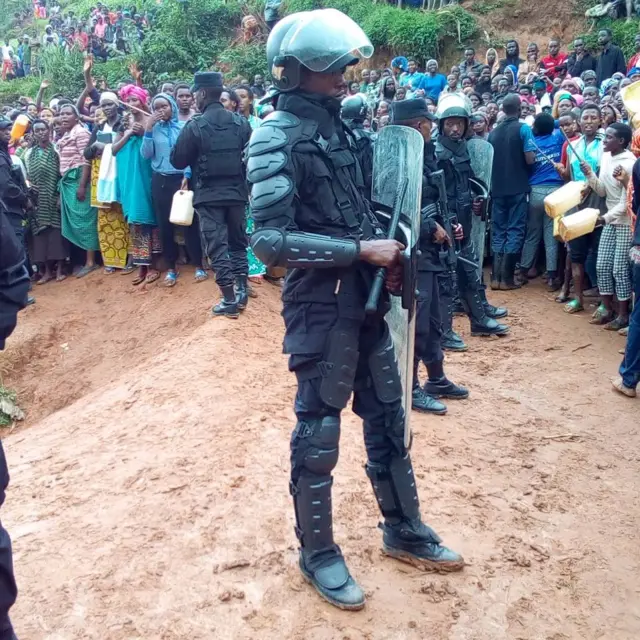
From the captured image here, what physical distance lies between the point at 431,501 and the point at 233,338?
9.05ft

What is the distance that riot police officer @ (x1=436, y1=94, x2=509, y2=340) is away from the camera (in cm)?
558

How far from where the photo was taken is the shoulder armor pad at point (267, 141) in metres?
2.50

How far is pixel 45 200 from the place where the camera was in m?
8.70

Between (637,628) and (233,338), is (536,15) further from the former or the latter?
(637,628)

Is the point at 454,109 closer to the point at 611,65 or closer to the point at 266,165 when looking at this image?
the point at 266,165

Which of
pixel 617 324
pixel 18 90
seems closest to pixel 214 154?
pixel 617 324

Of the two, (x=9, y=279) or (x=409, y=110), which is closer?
(x=9, y=279)

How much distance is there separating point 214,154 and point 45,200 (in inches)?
145

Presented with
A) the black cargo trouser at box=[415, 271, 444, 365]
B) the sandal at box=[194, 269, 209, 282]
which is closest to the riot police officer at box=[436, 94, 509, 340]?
the black cargo trouser at box=[415, 271, 444, 365]

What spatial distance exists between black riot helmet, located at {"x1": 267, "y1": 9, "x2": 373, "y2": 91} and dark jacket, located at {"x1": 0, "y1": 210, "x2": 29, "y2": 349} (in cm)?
113

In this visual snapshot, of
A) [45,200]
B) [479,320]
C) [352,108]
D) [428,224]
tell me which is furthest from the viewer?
[45,200]

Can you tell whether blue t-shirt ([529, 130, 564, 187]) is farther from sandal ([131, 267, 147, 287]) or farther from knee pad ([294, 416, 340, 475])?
knee pad ([294, 416, 340, 475])

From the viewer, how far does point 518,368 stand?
19.1ft

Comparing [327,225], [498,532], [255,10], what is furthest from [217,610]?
[255,10]
